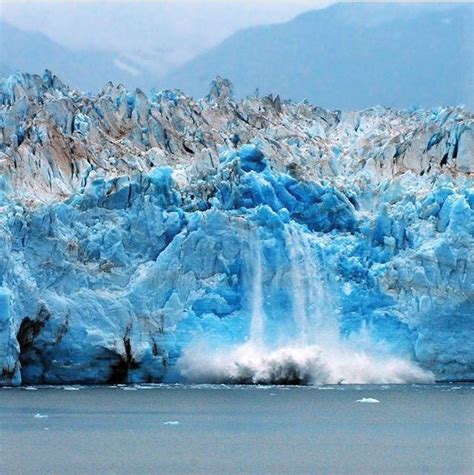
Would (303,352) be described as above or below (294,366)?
above

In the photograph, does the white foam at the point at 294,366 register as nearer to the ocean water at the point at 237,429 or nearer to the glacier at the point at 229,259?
the glacier at the point at 229,259

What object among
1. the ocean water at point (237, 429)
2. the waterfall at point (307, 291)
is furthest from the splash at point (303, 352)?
the ocean water at point (237, 429)

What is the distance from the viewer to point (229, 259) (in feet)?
83.1

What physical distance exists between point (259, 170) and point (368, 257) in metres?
2.82

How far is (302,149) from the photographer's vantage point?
95.7 ft

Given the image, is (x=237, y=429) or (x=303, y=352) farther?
(x=303, y=352)

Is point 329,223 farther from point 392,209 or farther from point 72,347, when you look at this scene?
point 72,347

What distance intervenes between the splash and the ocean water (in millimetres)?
317

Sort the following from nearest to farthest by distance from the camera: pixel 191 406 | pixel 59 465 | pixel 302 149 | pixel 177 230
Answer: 1. pixel 59 465
2. pixel 191 406
3. pixel 177 230
4. pixel 302 149

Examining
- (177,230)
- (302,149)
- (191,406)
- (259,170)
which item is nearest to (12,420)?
(191,406)

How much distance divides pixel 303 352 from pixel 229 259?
2.30 metres

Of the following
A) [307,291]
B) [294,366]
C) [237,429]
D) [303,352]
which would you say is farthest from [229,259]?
[237,429]

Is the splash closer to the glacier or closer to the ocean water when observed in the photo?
the glacier

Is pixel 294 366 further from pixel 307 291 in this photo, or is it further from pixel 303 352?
pixel 307 291
